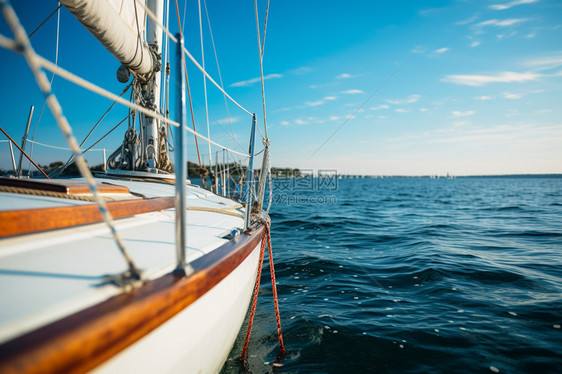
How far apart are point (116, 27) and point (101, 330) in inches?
125

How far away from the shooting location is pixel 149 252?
1595 mm

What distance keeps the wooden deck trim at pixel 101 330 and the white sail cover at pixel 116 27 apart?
2.51m

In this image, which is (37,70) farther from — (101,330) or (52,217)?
(52,217)

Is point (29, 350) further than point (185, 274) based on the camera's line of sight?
No

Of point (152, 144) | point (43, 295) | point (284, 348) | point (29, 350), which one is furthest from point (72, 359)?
point (152, 144)

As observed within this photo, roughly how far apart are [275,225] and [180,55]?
8964mm

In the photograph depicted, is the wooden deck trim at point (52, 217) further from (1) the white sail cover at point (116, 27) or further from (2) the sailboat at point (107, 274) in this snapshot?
(1) the white sail cover at point (116, 27)

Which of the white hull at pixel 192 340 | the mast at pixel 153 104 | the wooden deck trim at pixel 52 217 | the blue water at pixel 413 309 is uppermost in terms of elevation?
the mast at pixel 153 104

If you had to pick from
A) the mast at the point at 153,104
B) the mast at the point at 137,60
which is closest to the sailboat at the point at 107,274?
the mast at the point at 137,60

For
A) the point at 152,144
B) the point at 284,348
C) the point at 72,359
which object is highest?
the point at 152,144

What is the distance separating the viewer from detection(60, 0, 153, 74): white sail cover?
2.52 meters

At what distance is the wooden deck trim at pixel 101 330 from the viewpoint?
0.69 m

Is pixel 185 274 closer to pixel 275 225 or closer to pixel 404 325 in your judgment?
pixel 404 325

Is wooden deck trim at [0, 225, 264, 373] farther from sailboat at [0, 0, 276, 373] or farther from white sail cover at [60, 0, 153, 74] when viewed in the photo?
white sail cover at [60, 0, 153, 74]
